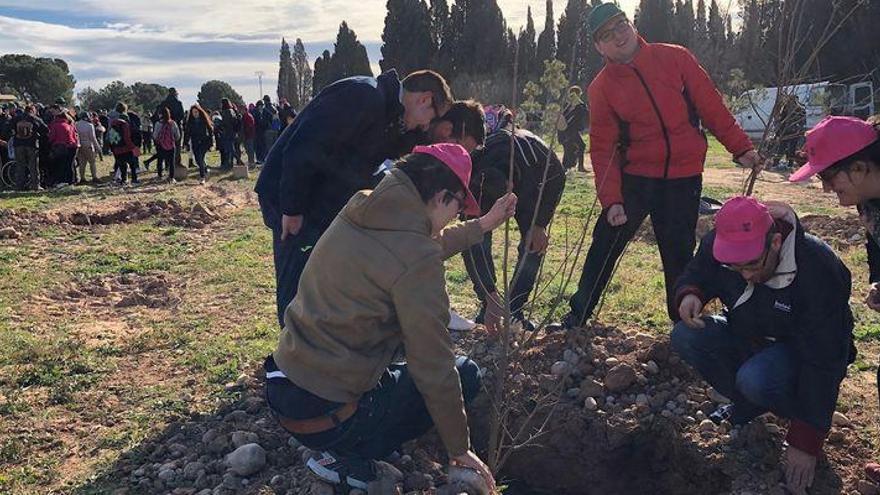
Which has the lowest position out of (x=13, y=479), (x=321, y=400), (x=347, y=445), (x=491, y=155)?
(x=13, y=479)

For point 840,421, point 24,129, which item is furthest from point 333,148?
point 24,129

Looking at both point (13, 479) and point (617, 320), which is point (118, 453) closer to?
point (13, 479)

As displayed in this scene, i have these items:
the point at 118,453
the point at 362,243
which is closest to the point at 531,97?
the point at 362,243

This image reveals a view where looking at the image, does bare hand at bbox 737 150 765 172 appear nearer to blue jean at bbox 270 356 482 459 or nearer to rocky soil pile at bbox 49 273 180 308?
blue jean at bbox 270 356 482 459

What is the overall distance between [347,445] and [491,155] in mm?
1763

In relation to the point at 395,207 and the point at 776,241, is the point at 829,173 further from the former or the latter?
the point at 395,207

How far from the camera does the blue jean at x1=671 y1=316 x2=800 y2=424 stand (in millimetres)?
2725

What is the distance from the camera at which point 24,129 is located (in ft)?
38.7

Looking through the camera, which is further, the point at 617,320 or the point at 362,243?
the point at 617,320

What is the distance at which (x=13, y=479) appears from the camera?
3041 mm

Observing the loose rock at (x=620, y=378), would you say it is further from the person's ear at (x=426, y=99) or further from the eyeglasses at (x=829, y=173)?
the person's ear at (x=426, y=99)

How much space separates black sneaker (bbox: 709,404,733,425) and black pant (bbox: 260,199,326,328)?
76.8 inches

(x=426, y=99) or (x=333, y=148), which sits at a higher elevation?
(x=426, y=99)

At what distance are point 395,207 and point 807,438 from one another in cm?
176
